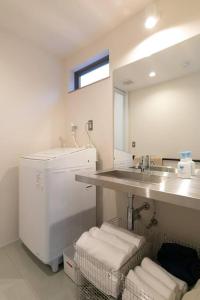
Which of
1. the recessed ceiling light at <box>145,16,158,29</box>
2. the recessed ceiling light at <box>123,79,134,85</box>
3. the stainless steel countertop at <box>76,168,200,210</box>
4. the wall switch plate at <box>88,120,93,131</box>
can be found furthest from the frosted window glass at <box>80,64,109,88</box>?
the stainless steel countertop at <box>76,168,200,210</box>

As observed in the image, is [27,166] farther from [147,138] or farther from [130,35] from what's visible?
[130,35]

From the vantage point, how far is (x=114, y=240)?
1.24 meters

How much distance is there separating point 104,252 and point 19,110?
5.70 ft

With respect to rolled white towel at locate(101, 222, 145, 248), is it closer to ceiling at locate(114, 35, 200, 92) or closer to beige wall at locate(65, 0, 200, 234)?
beige wall at locate(65, 0, 200, 234)

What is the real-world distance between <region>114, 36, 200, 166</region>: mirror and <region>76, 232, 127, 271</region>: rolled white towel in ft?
2.68

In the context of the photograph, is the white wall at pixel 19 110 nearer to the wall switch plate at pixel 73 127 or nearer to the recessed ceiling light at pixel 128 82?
the wall switch plate at pixel 73 127

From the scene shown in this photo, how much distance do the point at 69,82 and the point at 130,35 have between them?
105 cm

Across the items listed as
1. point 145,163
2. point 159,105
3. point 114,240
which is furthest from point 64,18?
point 114,240

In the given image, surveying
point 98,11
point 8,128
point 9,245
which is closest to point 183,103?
point 98,11

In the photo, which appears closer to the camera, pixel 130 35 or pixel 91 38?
pixel 130 35

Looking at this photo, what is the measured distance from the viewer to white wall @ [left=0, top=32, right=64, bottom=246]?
196cm

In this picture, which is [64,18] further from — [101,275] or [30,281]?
[30,281]

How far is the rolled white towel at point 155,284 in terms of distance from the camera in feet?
2.99

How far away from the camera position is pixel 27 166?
1719mm
